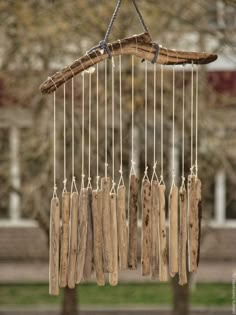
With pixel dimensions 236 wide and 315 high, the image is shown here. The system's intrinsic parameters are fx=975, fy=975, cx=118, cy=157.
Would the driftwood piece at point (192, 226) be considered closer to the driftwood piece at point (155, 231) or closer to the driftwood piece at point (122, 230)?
the driftwood piece at point (155, 231)

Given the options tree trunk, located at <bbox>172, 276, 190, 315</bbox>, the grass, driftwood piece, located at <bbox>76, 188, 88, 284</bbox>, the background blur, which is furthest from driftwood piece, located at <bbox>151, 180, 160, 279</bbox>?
the grass

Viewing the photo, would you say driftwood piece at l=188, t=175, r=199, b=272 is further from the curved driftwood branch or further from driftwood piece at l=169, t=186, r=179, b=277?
the curved driftwood branch

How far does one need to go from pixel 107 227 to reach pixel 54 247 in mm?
295

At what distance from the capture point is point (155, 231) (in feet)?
16.6

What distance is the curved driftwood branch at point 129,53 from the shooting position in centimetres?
490

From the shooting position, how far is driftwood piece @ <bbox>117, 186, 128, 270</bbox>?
16.5 feet

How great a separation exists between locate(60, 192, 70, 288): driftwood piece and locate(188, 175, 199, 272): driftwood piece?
2.09 feet

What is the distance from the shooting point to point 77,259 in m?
4.99

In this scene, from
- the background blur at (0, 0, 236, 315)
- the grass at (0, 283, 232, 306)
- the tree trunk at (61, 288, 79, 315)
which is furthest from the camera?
the grass at (0, 283, 232, 306)

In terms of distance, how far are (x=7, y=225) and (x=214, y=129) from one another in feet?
29.1

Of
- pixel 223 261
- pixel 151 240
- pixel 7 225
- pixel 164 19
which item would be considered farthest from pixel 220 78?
pixel 151 240

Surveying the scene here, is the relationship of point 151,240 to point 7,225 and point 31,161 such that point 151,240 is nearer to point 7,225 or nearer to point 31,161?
point 31,161

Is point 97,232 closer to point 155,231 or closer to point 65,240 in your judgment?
point 65,240

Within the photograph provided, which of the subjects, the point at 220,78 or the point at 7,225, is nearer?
the point at 220,78
